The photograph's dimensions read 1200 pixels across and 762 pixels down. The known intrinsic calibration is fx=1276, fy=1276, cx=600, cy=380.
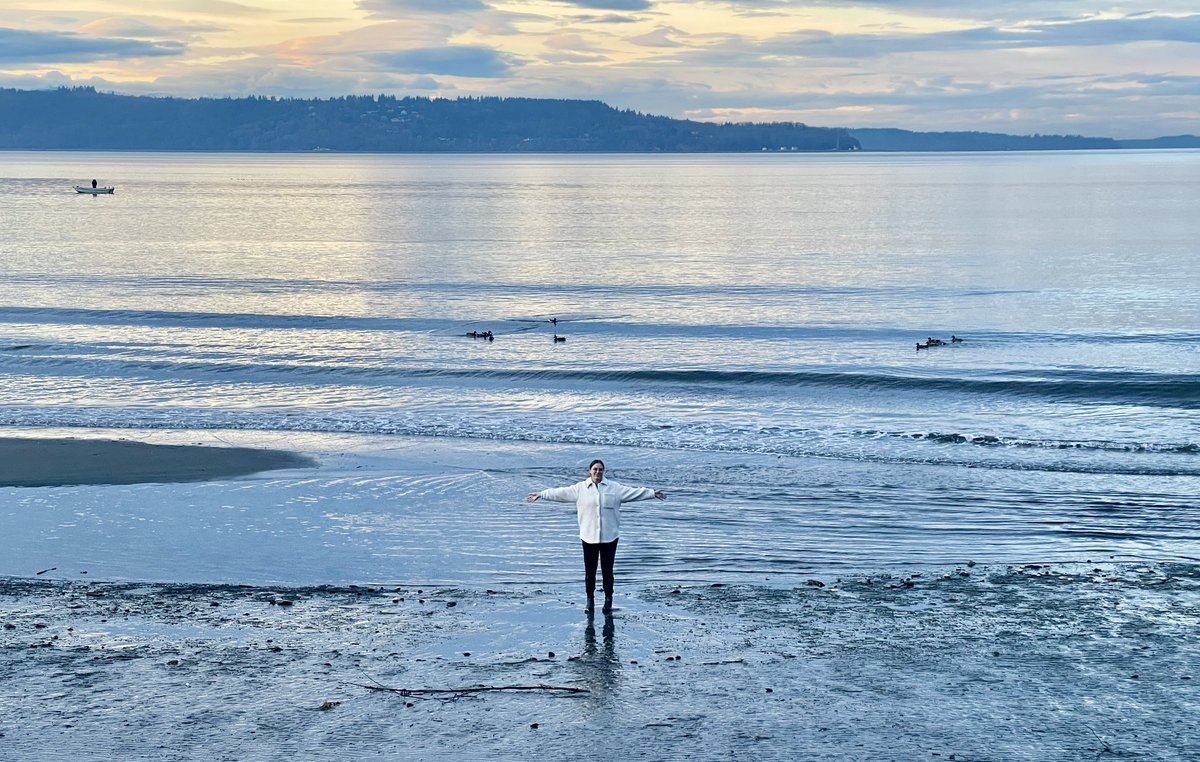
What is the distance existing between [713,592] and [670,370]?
66.4 ft

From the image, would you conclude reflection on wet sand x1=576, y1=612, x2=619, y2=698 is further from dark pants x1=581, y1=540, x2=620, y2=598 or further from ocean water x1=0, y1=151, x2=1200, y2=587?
ocean water x1=0, y1=151, x2=1200, y2=587

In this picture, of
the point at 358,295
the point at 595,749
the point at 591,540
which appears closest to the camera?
the point at 595,749

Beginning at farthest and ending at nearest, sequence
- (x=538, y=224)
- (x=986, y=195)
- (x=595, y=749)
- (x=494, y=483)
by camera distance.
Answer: (x=986, y=195) → (x=538, y=224) → (x=494, y=483) → (x=595, y=749)

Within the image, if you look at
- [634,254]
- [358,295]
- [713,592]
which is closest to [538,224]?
[634,254]

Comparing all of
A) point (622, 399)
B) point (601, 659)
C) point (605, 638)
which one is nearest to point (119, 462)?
point (622, 399)

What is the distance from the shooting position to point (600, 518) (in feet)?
45.9

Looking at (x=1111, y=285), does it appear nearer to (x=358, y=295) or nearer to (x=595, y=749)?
(x=358, y=295)

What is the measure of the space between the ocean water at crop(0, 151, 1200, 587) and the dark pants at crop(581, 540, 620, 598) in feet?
5.67

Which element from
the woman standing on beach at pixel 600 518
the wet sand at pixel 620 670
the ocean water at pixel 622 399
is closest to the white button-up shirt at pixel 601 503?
the woman standing on beach at pixel 600 518

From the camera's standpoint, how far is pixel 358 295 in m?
53.4

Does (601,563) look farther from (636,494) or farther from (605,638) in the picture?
(605,638)

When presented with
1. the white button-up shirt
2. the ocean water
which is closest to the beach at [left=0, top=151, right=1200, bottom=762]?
the ocean water

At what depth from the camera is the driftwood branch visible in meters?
11.5

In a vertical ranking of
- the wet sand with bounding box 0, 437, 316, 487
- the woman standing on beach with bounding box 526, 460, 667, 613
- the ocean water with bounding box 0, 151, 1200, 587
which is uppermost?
the woman standing on beach with bounding box 526, 460, 667, 613
